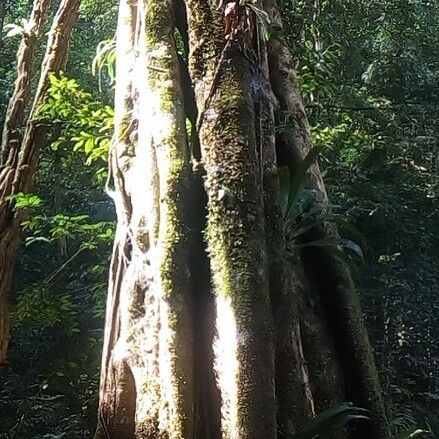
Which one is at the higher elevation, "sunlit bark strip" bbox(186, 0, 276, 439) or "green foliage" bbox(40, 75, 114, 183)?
"green foliage" bbox(40, 75, 114, 183)

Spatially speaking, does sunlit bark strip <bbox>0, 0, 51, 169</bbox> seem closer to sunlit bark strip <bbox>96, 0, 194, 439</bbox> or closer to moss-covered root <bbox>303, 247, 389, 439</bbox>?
sunlit bark strip <bbox>96, 0, 194, 439</bbox>

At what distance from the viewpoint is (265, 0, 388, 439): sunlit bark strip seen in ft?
6.53

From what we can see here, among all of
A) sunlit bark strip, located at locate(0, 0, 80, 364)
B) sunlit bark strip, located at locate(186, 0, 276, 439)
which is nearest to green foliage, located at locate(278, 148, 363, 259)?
sunlit bark strip, located at locate(186, 0, 276, 439)

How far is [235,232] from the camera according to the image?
1664 mm

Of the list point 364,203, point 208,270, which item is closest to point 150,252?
point 208,270

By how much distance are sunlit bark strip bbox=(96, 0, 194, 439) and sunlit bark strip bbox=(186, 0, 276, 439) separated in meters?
0.08

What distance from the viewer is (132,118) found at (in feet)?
6.81

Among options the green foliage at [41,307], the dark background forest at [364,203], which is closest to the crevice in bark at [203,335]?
the green foliage at [41,307]

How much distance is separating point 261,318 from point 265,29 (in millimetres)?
910

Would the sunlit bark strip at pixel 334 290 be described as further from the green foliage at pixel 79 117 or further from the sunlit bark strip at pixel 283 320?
the green foliage at pixel 79 117

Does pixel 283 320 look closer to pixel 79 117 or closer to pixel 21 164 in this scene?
pixel 79 117

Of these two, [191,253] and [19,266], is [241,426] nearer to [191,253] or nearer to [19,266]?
[191,253]

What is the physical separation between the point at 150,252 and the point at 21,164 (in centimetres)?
155

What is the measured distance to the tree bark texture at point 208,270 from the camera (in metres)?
1.58
